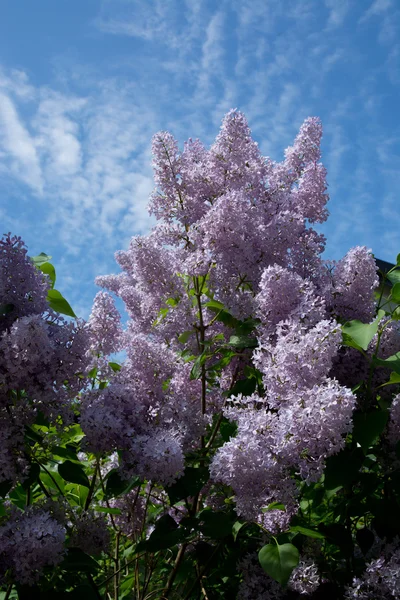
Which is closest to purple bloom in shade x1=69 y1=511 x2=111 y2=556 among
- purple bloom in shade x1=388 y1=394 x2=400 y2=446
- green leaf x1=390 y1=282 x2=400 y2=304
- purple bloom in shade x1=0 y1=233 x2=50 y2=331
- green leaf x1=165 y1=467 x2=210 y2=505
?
green leaf x1=165 y1=467 x2=210 y2=505

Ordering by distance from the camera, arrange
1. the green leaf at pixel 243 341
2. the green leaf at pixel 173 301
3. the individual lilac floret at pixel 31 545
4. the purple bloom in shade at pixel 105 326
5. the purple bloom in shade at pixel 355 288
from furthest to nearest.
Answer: the purple bloom in shade at pixel 105 326, the green leaf at pixel 173 301, the purple bloom in shade at pixel 355 288, the green leaf at pixel 243 341, the individual lilac floret at pixel 31 545

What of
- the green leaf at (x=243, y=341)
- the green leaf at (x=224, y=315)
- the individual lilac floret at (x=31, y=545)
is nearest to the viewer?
the individual lilac floret at (x=31, y=545)

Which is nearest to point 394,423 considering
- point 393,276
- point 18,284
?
point 393,276

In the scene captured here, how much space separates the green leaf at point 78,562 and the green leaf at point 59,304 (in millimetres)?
913

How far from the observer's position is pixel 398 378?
233 cm

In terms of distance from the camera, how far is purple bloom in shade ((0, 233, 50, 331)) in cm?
220

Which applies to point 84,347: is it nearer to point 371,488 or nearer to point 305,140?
point 371,488

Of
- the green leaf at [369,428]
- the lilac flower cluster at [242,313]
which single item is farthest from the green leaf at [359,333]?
the green leaf at [369,428]

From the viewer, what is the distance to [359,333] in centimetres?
226

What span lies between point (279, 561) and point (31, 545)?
32.0 inches

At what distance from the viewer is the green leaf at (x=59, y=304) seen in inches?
99.7

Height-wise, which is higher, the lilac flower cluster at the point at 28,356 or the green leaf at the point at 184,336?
the green leaf at the point at 184,336

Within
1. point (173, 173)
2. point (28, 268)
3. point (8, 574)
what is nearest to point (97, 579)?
point (8, 574)

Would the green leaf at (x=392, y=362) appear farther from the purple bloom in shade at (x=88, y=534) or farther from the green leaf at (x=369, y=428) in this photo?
the purple bloom in shade at (x=88, y=534)
